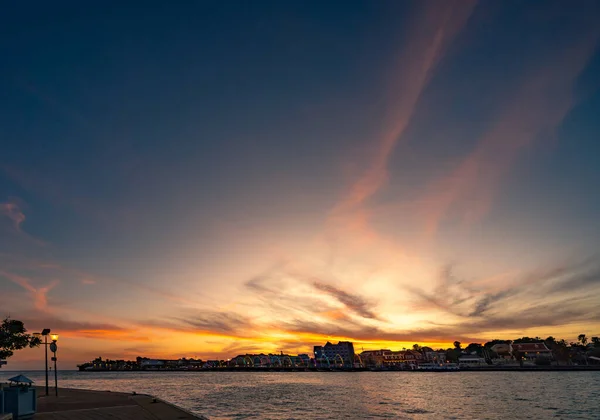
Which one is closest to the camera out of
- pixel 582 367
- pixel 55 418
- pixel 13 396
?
pixel 13 396

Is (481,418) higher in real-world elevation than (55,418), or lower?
lower

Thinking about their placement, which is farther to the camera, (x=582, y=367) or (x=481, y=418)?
(x=582, y=367)

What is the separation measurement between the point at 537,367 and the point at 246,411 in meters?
190

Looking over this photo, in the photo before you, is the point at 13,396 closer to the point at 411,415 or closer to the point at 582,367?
the point at 411,415

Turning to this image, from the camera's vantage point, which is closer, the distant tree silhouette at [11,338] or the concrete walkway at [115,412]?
the concrete walkway at [115,412]

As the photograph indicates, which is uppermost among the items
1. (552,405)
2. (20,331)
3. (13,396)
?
(20,331)

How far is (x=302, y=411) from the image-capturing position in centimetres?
5366

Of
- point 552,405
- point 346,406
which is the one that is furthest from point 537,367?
point 346,406

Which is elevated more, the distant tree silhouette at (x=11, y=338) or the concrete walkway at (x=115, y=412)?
the distant tree silhouette at (x=11, y=338)

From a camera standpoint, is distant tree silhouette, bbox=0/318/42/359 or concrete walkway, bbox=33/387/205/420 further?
distant tree silhouette, bbox=0/318/42/359

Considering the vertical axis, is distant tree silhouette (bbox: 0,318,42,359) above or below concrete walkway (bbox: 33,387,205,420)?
above

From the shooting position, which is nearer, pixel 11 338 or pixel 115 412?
pixel 115 412

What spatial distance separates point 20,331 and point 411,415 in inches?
1820

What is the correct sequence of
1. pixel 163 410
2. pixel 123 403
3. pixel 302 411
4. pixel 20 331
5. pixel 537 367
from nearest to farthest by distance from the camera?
1. pixel 163 410
2. pixel 123 403
3. pixel 20 331
4. pixel 302 411
5. pixel 537 367
